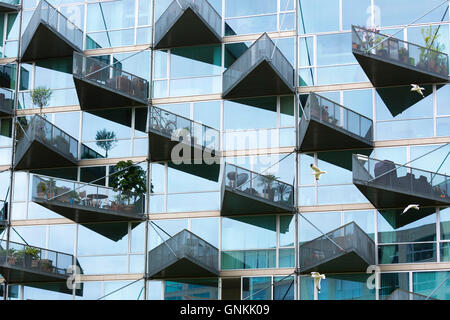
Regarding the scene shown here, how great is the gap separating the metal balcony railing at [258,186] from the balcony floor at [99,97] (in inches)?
158

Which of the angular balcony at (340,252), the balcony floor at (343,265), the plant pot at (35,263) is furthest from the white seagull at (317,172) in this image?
the plant pot at (35,263)

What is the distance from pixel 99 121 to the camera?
25.6 m

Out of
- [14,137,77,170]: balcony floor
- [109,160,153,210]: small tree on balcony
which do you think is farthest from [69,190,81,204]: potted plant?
[14,137,77,170]: balcony floor

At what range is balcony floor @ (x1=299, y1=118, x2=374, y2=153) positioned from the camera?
74.4 ft

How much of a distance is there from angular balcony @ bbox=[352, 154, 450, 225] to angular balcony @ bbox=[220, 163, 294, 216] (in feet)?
7.17

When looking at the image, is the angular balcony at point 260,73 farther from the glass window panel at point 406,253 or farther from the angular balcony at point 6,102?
the angular balcony at point 6,102

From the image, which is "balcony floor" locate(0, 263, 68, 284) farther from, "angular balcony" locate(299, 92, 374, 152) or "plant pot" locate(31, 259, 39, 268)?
"angular balcony" locate(299, 92, 374, 152)

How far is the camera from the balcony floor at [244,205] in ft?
74.5

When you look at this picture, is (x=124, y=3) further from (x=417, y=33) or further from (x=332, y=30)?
(x=417, y=33)

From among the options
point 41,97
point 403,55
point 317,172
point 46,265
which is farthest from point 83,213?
point 403,55

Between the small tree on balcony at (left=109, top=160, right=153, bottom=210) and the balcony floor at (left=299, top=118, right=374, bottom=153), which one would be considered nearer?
the balcony floor at (left=299, top=118, right=374, bottom=153)

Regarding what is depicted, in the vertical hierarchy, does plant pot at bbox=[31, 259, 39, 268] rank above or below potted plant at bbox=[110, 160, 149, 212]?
below

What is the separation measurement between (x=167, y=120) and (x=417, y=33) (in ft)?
24.9
